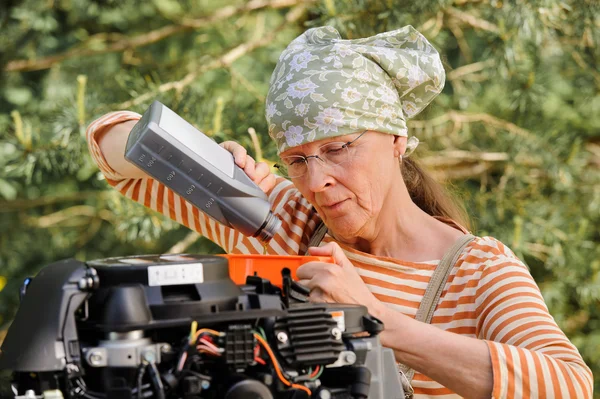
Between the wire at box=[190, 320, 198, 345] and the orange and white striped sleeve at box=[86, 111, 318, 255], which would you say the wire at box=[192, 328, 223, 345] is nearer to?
the wire at box=[190, 320, 198, 345]

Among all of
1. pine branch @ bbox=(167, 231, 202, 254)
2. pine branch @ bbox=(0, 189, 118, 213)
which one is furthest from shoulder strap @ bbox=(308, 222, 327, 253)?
pine branch @ bbox=(0, 189, 118, 213)

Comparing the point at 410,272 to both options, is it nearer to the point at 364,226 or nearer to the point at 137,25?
the point at 364,226

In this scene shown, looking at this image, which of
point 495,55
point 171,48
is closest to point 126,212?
point 171,48

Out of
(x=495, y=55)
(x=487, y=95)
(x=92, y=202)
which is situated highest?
(x=495, y=55)

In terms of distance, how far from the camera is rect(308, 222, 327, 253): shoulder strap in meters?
1.92


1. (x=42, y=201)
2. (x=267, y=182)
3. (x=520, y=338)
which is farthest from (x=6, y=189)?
(x=520, y=338)

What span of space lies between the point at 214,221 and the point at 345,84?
0.49m

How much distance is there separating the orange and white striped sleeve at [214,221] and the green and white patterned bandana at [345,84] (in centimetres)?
28

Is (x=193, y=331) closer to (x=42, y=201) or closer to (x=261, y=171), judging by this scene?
(x=261, y=171)

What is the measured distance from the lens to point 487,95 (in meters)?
4.04

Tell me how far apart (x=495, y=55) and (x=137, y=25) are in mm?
2151

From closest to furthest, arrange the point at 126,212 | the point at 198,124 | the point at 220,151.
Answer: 1. the point at 220,151
2. the point at 198,124
3. the point at 126,212

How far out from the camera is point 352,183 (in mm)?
1702

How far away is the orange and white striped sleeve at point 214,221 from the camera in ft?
6.42
